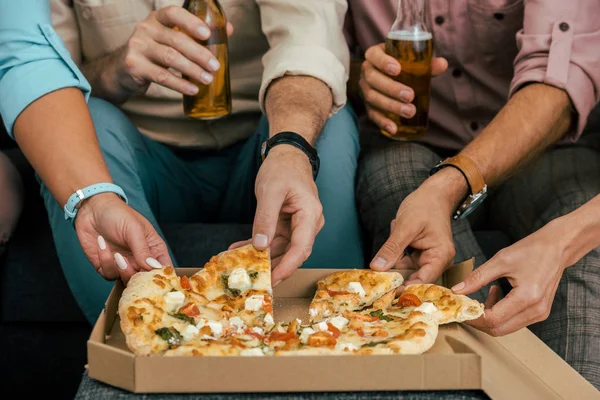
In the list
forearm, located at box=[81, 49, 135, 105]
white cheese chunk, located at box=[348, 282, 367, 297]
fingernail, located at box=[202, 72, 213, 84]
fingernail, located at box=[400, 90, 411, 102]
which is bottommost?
white cheese chunk, located at box=[348, 282, 367, 297]

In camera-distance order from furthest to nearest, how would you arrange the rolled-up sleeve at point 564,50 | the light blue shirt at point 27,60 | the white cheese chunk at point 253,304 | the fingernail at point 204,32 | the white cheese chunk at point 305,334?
the rolled-up sleeve at point 564,50 < the fingernail at point 204,32 < the light blue shirt at point 27,60 < the white cheese chunk at point 253,304 < the white cheese chunk at point 305,334

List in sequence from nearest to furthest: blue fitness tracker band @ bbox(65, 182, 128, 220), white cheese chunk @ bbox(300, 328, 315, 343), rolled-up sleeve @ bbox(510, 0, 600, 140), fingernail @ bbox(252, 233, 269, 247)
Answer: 1. white cheese chunk @ bbox(300, 328, 315, 343)
2. fingernail @ bbox(252, 233, 269, 247)
3. blue fitness tracker band @ bbox(65, 182, 128, 220)
4. rolled-up sleeve @ bbox(510, 0, 600, 140)

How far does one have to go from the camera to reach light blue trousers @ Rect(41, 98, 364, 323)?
1.55 m

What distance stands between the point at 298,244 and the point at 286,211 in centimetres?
9

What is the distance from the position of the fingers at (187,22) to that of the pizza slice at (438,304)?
662mm

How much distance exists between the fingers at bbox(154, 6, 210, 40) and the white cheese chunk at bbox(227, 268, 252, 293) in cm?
56

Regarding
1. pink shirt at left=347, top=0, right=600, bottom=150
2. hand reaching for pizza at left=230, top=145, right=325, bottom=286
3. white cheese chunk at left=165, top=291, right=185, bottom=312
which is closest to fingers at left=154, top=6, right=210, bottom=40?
hand reaching for pizza at left=230, top=145, right=325, bottom=286

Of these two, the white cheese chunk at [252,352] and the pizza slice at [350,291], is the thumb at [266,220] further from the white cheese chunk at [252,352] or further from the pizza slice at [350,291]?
the white cheese chunk at [252,352]

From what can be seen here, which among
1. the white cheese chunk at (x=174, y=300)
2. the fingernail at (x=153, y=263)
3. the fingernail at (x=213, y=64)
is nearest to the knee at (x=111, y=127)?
the fingernail at (x=213, y=64)

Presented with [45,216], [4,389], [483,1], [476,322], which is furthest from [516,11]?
[4,389]

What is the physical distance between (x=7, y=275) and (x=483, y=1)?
3.88ft

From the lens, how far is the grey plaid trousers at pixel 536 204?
148 centimetres

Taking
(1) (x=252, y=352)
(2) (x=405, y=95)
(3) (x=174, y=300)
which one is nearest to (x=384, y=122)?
(2) (x=405, y=95)

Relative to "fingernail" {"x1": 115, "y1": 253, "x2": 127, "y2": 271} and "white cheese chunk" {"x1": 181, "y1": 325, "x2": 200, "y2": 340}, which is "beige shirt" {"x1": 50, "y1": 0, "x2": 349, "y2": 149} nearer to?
→ "fingernail" {"x1": 115, "y1": 253, "x2": 127, "y2": 271}
